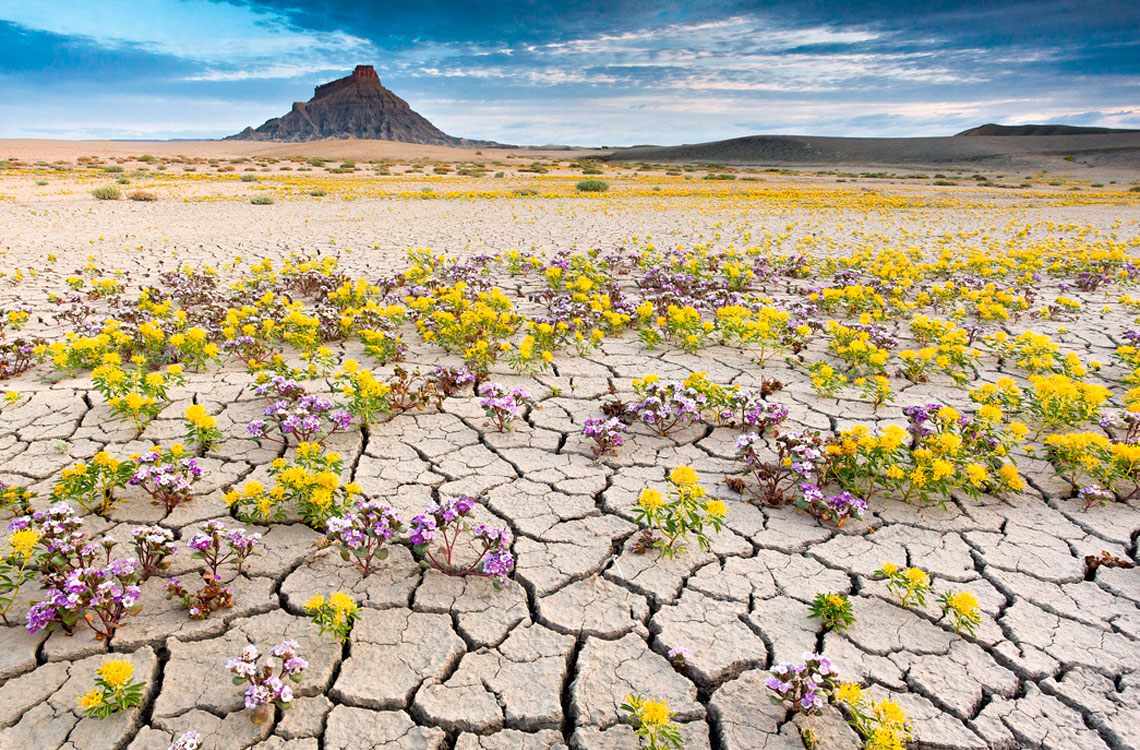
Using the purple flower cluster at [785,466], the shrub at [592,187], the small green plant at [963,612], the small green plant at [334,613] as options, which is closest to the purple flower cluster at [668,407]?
the purple flower cluster at [785,466]

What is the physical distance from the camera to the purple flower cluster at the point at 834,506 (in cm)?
355

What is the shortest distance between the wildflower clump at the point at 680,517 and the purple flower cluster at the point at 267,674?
175 cm

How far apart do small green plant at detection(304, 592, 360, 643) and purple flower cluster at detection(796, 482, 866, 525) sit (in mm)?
2630

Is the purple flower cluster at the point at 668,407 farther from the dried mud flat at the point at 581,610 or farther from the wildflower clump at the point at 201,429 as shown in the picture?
the wildflower clump at the point at 201,429

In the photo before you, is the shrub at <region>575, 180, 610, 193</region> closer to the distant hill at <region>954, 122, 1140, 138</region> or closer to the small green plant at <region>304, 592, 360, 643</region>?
the small green plant at <region>304, 592, 360, 643</region>

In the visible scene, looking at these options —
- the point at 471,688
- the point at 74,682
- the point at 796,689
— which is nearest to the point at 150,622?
the point at 74,682

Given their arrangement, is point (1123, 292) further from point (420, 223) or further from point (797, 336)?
point (420, 223)

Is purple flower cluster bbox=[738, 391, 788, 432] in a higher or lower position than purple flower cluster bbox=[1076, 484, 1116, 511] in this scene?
higher

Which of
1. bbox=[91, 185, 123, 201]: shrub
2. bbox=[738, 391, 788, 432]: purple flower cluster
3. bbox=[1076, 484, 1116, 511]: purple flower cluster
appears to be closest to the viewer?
bbox=[1076, 484, 1116, 511]: purple flower cluster

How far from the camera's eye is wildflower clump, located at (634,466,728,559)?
10.6ft

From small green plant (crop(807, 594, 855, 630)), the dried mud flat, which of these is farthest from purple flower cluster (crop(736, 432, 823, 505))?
small green plant (crop(807, 594, 855, 630))

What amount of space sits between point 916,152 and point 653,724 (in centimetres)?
9178

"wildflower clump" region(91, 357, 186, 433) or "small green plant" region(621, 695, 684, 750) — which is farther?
"wildflower clump" region(91, 357, 186, 433)

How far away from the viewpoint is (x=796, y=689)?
7.72 ft
